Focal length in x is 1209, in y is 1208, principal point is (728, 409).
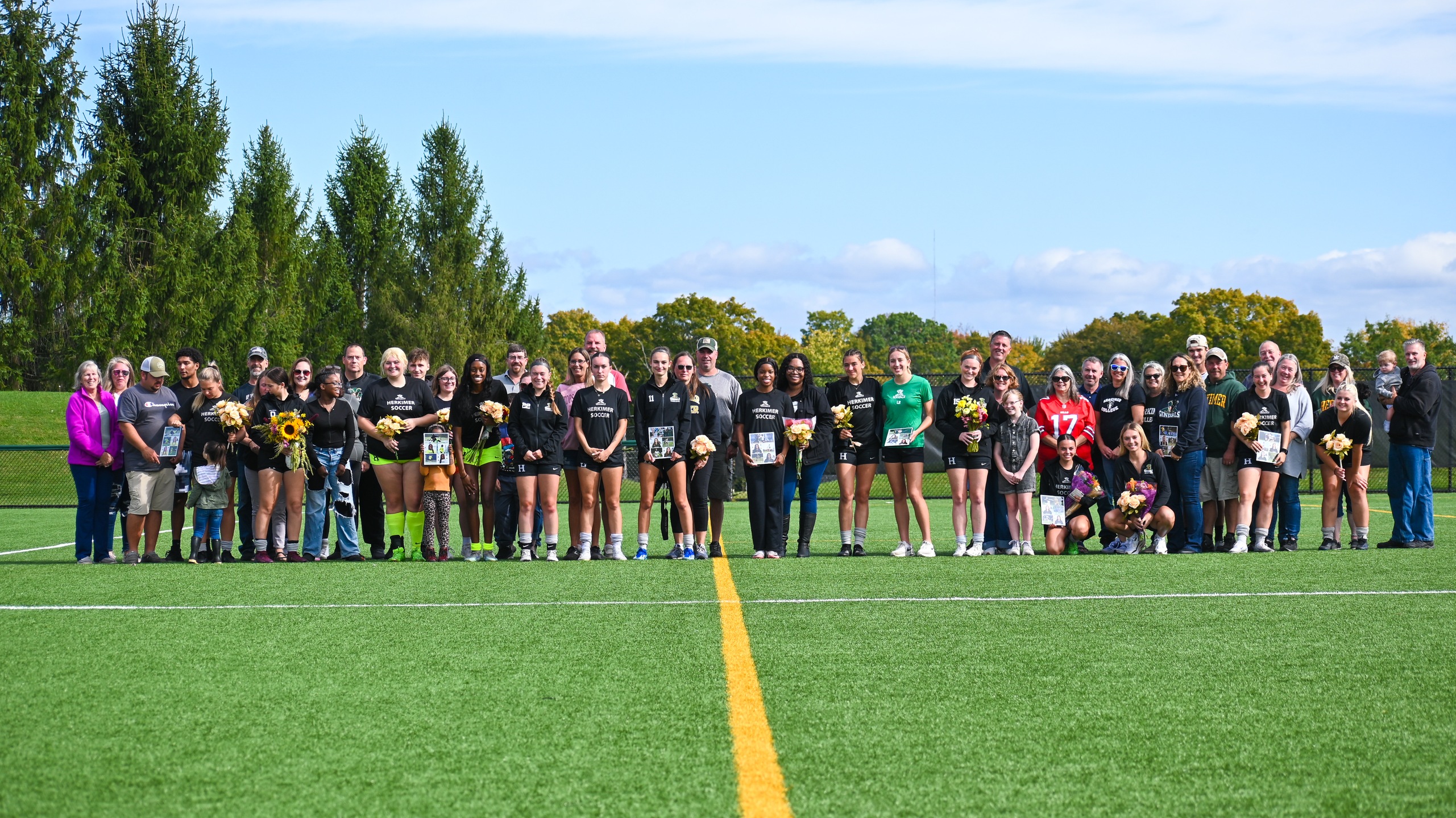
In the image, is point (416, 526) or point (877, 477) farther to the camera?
point (877, 477)

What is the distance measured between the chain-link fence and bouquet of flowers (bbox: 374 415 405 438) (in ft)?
36.9

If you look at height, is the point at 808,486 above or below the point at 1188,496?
above

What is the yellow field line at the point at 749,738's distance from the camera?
3.60 m

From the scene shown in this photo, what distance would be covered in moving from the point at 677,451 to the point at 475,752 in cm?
650

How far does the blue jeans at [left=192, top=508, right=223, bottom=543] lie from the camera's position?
10.6 meters

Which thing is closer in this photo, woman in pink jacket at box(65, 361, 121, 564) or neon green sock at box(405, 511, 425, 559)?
woman in pink jacket at box(65, 361, 121, 564)

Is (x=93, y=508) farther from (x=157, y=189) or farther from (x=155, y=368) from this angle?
(x=157, y=189)

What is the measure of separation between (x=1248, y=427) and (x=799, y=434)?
13.2 feet

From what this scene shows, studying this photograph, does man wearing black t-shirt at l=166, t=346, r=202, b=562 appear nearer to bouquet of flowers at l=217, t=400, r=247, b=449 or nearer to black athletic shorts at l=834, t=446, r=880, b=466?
bouquet of flowers at l=217, t=400, r=247, b=449

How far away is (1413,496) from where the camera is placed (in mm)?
11148

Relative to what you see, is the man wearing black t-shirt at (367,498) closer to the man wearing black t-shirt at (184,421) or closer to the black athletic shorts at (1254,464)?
the man wearing black t-shirt at (184,421)

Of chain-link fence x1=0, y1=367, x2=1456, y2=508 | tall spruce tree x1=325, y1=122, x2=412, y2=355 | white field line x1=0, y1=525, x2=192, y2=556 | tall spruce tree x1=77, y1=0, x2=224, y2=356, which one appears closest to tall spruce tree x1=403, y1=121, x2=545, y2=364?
tall spruce tree x1=325, y1=122, x2=412, y2=355

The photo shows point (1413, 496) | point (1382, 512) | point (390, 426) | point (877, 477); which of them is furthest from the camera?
point (877, 477)

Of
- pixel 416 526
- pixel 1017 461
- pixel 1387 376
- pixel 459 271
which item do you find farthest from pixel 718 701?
pixel 459 271
